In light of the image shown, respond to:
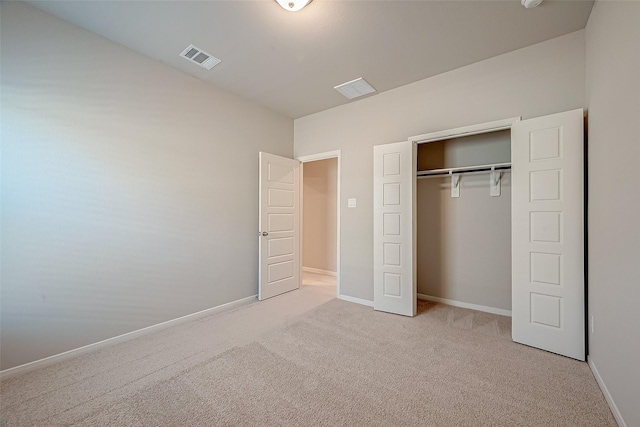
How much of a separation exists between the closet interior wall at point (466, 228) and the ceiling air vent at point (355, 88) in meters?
1.13

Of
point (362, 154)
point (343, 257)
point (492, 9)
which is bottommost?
point (343, 257)

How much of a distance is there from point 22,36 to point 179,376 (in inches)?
114

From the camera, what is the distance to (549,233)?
2.23m

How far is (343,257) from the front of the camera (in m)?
3.81

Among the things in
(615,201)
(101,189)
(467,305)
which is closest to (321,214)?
(467,305)

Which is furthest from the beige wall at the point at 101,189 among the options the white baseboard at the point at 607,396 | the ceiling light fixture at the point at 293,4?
the white baseboard at the point at 607,396

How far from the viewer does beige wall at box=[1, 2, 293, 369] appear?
199cm

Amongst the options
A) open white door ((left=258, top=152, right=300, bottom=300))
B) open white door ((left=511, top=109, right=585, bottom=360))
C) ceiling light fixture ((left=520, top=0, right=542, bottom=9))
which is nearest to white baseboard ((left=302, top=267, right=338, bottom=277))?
open white door ((left=258, top=152, right=300, bottom=300))

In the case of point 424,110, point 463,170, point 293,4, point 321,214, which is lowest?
point 321,214

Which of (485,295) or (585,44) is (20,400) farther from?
(585,44)

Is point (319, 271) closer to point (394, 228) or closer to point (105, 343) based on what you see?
point (394, 228)

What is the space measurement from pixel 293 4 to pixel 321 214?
382 centimetres

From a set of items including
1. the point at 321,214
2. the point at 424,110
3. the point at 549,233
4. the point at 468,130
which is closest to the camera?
the point at 549,233

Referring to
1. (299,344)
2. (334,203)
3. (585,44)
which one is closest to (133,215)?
(299,344)
